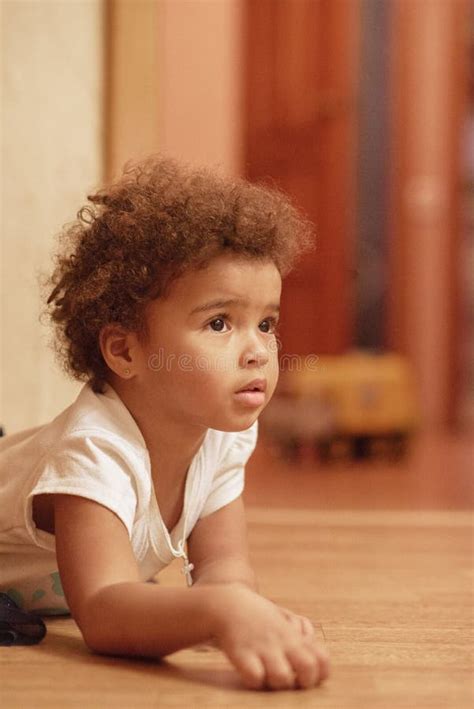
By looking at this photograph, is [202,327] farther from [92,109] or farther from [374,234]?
[374,234]

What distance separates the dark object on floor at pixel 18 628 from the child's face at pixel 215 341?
0.22 metres

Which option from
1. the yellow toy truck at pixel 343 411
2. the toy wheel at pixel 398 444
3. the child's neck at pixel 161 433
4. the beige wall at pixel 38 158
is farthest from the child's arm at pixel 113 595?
the toy wheel at pixel 398 444

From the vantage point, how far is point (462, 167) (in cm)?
408

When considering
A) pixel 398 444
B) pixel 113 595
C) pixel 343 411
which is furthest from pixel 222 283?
pixel 398 444

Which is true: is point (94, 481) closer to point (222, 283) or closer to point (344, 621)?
point (222, 283)

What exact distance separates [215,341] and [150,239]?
99mm

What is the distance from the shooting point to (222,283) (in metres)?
0.81

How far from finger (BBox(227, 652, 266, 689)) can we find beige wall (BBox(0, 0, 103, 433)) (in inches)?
34.3

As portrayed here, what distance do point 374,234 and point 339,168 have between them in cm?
53

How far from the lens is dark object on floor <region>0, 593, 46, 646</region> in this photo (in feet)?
2.68

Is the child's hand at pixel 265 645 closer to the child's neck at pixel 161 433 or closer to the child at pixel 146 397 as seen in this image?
the child at pixel 146 397

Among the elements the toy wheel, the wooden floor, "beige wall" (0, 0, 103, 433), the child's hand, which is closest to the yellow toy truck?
the toy wheel

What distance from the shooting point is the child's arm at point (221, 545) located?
3.06 feet

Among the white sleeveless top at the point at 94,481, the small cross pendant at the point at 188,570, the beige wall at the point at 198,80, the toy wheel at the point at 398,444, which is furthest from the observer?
the toy wheel at the point at 398,444
